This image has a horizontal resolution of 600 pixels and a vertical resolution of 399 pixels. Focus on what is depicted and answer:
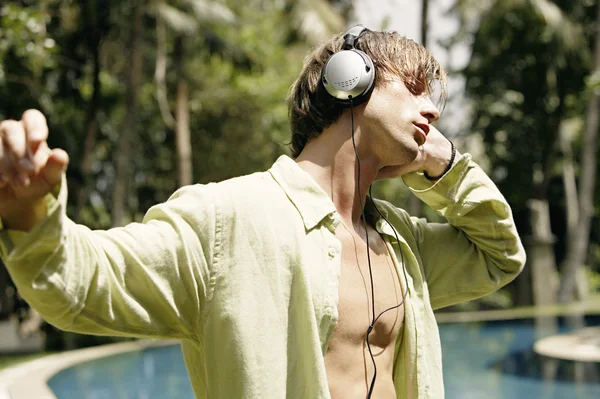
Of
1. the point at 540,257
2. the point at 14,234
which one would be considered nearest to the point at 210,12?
the point at 540,257

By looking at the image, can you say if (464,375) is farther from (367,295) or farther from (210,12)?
(210,12)

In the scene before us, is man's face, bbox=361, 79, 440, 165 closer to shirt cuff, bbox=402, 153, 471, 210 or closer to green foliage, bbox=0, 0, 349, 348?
shirt cuff, bbox=402, 153, 471, 210

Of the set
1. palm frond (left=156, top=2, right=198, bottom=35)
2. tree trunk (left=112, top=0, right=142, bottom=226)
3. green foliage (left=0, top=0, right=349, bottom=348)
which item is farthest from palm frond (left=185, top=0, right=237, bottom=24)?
tree trunk (left=112, top=0, right=142, bottom=226)

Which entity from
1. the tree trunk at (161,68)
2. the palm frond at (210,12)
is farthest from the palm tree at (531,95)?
the tree trunk at (161,68)

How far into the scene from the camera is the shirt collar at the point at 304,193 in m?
1.63

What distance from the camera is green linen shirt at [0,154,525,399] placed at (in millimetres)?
1195

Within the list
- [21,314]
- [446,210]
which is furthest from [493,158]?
[446,210]

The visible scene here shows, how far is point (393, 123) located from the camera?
1750 mm

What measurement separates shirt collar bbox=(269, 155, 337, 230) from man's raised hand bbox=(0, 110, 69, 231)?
62 centimetres

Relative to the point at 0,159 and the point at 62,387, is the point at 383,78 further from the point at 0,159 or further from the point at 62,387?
the point at 62,387

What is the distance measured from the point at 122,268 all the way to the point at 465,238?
103cm

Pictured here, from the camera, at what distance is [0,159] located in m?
1.05

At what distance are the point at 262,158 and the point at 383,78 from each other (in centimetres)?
1729

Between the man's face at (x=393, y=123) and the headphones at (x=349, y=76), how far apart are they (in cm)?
3
